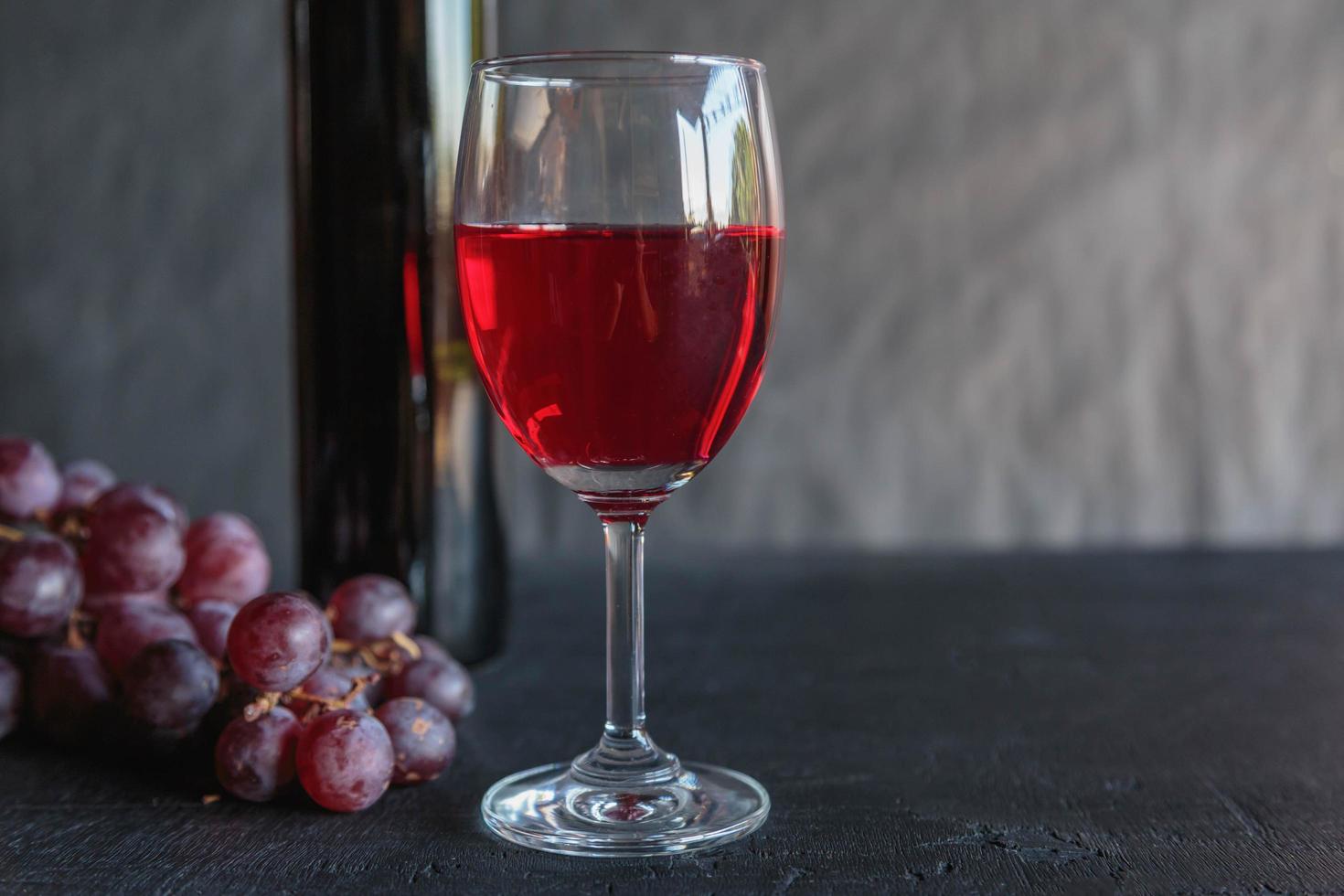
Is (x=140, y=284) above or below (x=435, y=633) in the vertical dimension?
above

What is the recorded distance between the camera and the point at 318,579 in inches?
38.6

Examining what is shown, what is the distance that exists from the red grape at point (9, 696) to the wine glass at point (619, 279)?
1.02ft

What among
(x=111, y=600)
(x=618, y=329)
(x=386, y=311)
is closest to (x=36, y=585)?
(x=111, y=600)

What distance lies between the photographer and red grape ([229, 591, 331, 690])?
69 centimetres

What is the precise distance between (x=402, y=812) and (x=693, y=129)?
0.35 meters

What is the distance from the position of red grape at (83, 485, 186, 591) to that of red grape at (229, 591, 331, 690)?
6.3 inches

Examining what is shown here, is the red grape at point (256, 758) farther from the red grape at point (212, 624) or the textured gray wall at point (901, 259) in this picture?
the textured gray wall at point (901, 259)

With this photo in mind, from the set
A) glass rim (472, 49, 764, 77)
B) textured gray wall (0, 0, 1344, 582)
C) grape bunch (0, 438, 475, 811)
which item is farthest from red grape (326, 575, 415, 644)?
textured gray wall (0, 0, 1344, 582)

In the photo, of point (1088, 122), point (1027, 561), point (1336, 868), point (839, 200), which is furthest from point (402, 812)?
point (1088, 122)

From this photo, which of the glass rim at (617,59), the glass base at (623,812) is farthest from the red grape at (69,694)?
the glass rim at (617,59)

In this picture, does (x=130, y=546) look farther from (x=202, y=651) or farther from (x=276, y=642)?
(x=276, y=642)

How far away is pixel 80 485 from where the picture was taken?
92 centimetres

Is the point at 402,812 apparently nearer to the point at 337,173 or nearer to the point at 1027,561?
the point at 337,173

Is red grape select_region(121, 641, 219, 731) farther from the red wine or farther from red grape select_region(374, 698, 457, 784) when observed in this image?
the red wine
